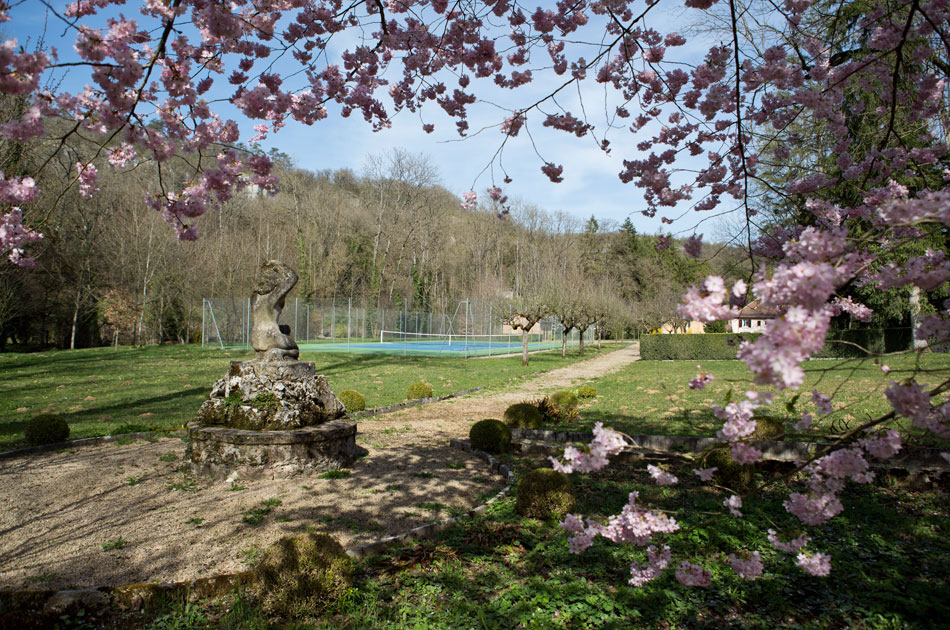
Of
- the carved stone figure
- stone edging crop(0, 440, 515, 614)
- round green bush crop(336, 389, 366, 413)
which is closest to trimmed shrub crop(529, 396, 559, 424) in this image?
round green bush crop(336, 389, 366, 413)

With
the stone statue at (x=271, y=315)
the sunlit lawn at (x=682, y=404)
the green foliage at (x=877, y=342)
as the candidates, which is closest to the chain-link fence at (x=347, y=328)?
the sunlit lawn at (x=682, y=404)

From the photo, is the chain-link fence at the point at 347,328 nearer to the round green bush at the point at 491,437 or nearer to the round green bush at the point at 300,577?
the round green bush at the point at 491,437

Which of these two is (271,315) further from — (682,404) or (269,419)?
(682,404)

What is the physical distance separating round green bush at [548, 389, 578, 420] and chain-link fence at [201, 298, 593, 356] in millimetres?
15404

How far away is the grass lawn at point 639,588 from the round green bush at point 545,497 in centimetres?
11

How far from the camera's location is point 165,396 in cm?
1268

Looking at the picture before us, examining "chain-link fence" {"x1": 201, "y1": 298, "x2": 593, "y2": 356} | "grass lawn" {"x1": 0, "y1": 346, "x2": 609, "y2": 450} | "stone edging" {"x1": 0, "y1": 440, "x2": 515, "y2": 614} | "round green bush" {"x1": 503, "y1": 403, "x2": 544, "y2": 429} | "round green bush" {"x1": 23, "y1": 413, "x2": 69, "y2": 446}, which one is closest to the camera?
"stone edging" {"x1": 0, "y1": 440, "x2": 515, "y2": 614}

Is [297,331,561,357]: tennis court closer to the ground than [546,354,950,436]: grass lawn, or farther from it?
farther from it

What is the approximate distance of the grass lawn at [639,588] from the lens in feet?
10.6

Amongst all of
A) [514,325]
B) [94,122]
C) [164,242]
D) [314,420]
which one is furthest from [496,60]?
[164,242]

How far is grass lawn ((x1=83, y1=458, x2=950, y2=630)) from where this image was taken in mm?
3236

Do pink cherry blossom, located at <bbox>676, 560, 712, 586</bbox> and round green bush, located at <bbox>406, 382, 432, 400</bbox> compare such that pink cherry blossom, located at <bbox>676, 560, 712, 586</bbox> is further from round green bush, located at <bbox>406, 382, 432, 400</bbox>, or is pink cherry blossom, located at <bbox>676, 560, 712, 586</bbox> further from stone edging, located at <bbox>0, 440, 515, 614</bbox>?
round green bush, located at <bbox>406, 382, 432, 400</bbox>

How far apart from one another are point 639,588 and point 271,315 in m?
5.90

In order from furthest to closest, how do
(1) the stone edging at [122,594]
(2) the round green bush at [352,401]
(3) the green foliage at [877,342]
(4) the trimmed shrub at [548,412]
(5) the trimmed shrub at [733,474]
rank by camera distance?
(3) the green foliage at [877,342]
(2) the round green bush at [352,401]
(4) the trimmed shrub at [548,412]
(5) the trimmed shrub at [733,474]
(1) the stone edging at [122,594]
